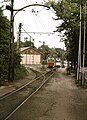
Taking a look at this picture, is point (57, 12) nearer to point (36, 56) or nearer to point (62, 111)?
point (62, 111)

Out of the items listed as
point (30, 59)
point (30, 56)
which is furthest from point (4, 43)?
point (30, 59)

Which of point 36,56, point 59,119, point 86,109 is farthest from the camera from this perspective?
point 36,56

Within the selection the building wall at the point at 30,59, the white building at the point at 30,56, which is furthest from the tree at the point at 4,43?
the building wall at the point at 30,59

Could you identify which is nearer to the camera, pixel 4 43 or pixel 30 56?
pixel 4 43

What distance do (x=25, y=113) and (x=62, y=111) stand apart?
1.67 meters

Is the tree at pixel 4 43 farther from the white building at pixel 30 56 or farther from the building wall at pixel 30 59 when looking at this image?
the building wall at pixel 30 59

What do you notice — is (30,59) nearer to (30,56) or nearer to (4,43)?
(30,56)

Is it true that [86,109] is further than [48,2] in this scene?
No

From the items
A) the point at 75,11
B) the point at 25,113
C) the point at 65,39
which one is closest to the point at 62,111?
the point at 25,113

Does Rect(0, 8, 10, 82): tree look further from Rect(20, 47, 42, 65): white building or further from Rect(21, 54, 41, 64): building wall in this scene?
Rect(21, 54, 41, 64): building wall

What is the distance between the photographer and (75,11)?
124 ft

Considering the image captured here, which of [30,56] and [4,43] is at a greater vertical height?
[30,56]

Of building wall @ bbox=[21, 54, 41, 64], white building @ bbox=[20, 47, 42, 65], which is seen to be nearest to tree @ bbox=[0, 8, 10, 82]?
white building @ bbox=[20, 47, 42, 65]

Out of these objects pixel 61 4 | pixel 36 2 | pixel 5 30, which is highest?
pixel 61 4
